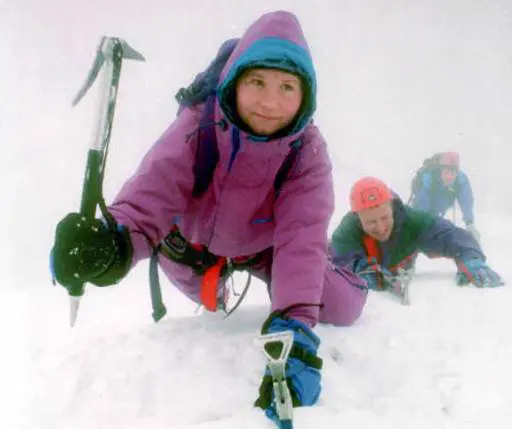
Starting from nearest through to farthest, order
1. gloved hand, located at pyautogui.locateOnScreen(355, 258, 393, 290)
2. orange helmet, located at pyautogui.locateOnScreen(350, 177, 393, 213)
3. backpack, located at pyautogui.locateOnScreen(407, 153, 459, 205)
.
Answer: gloved hand, located at pyautogui.locateOnScreen(355, 258, 393, 290) < orange helmet, located at pyautogui.locateOnScreen(350, 177, 393, 213) < backpack, located at pyautogui.locateOnScreen(407, 153, 459, 205)

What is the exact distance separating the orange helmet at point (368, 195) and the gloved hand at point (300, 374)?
9.50 feet

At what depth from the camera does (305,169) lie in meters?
2.57

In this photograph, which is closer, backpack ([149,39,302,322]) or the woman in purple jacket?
the woman in purple jacket

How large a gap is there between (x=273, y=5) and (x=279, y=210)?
110682mm

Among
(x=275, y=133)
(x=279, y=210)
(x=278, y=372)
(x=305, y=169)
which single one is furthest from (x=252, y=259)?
(x=278, y=372)

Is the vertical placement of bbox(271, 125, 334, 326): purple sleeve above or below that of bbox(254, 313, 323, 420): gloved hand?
above

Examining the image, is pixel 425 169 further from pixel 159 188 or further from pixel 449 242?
pixel 159 188

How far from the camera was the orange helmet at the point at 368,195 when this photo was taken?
4.78 meters

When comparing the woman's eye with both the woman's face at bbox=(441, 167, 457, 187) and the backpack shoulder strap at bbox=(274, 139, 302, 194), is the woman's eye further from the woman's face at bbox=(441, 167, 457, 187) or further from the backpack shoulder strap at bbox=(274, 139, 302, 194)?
the woman's face at bbox=(441, 167, 457, 187)

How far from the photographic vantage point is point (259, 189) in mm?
2521

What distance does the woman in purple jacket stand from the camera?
2.18 metres

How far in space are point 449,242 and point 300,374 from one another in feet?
10.5

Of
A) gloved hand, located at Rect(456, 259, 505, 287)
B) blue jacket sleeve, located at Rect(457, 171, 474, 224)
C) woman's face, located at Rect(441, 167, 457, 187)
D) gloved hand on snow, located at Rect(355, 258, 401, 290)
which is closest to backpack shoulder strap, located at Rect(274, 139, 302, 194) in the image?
gloved hand on snow, located at Rect(355, 258, 401, 290)

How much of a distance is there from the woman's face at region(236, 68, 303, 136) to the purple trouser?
3.27ft
